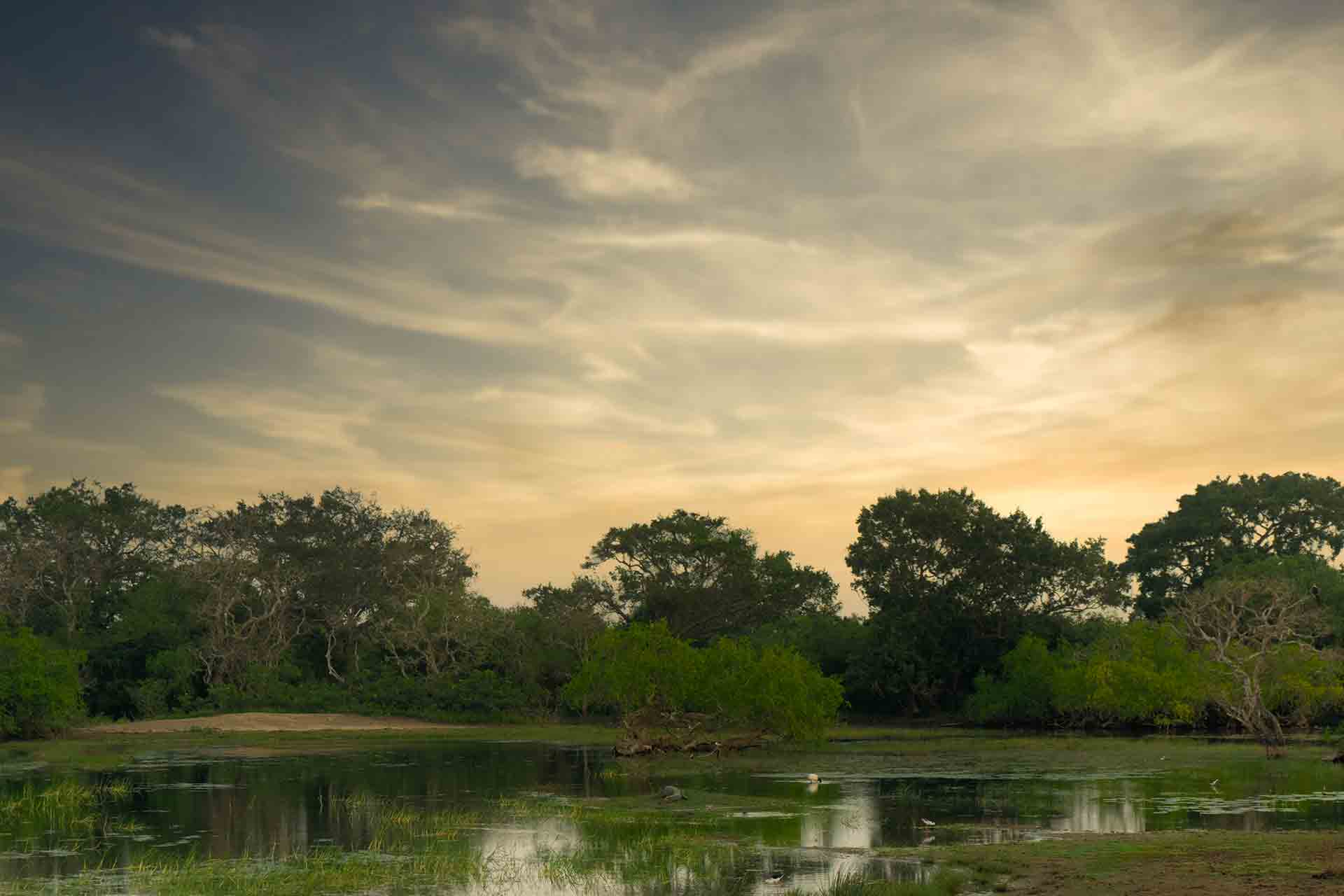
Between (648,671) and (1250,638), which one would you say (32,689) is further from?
(1250,638)

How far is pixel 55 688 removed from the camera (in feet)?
189

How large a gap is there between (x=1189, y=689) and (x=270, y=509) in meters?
67.8

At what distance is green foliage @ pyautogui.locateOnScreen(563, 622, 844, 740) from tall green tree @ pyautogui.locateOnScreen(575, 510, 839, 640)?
38.9m

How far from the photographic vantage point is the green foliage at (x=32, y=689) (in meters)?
56.6

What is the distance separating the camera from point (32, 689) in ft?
186

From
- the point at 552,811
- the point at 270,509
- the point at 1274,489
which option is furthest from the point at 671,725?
the point at 1274,489

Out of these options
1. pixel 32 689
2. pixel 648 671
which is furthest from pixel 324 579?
pixel 648 671

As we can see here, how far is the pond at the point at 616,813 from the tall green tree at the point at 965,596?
32088mm

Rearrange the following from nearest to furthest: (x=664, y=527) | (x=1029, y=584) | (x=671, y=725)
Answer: (x=671, y=725) → (x=1029, y=584) → (x=664, y=527)

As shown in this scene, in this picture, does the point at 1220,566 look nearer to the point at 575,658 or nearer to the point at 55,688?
the point at 575,658

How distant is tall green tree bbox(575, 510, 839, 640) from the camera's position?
94.1 meters

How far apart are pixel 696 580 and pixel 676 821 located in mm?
66303

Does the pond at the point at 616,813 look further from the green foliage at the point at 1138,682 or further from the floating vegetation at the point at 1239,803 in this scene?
the green foliage at the point at 1138,682

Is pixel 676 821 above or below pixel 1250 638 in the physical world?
below
